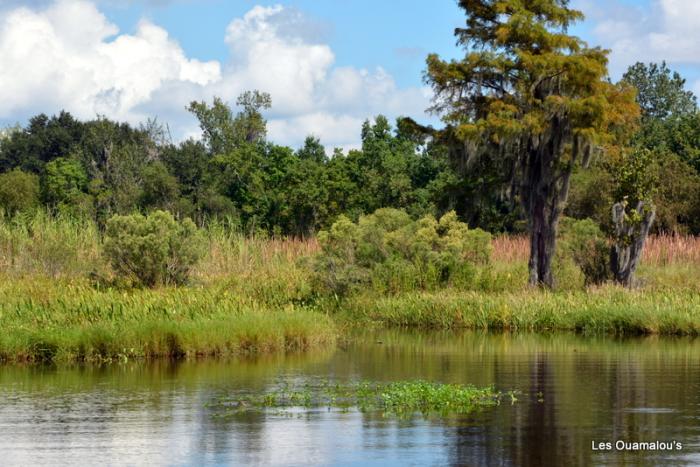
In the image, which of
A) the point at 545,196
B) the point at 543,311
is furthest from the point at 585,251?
the point at 543,311

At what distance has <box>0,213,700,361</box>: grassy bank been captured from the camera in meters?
23.4

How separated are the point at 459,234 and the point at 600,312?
6688 millimetres

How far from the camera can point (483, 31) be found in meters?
39.7

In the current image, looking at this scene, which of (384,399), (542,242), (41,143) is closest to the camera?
(384,399)

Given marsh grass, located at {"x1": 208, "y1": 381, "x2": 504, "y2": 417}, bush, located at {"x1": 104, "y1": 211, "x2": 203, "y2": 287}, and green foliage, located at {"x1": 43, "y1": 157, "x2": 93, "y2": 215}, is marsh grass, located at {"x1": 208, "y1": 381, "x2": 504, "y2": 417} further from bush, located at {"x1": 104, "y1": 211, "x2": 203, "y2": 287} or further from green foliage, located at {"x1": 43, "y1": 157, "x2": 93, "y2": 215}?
green foliage, located at {"x1": 43, "y1": 157, "x2": 93, "y2": 215}

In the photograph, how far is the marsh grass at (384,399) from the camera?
16.6 meters

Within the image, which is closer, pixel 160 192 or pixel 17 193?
pixel 160 192

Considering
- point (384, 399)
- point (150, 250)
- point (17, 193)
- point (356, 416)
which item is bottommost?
point (356, 416)

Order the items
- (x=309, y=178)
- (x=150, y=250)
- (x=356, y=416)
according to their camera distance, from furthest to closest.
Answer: (x=309, y=178) < (x=150, y=250) < (x=356, y=416)

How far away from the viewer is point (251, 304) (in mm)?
28844

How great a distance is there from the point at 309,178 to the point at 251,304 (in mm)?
29948

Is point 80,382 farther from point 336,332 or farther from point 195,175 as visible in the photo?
point 195,175

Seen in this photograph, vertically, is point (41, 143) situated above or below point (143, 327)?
above

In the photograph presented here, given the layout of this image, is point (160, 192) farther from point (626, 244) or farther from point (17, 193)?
point (626, 244)
